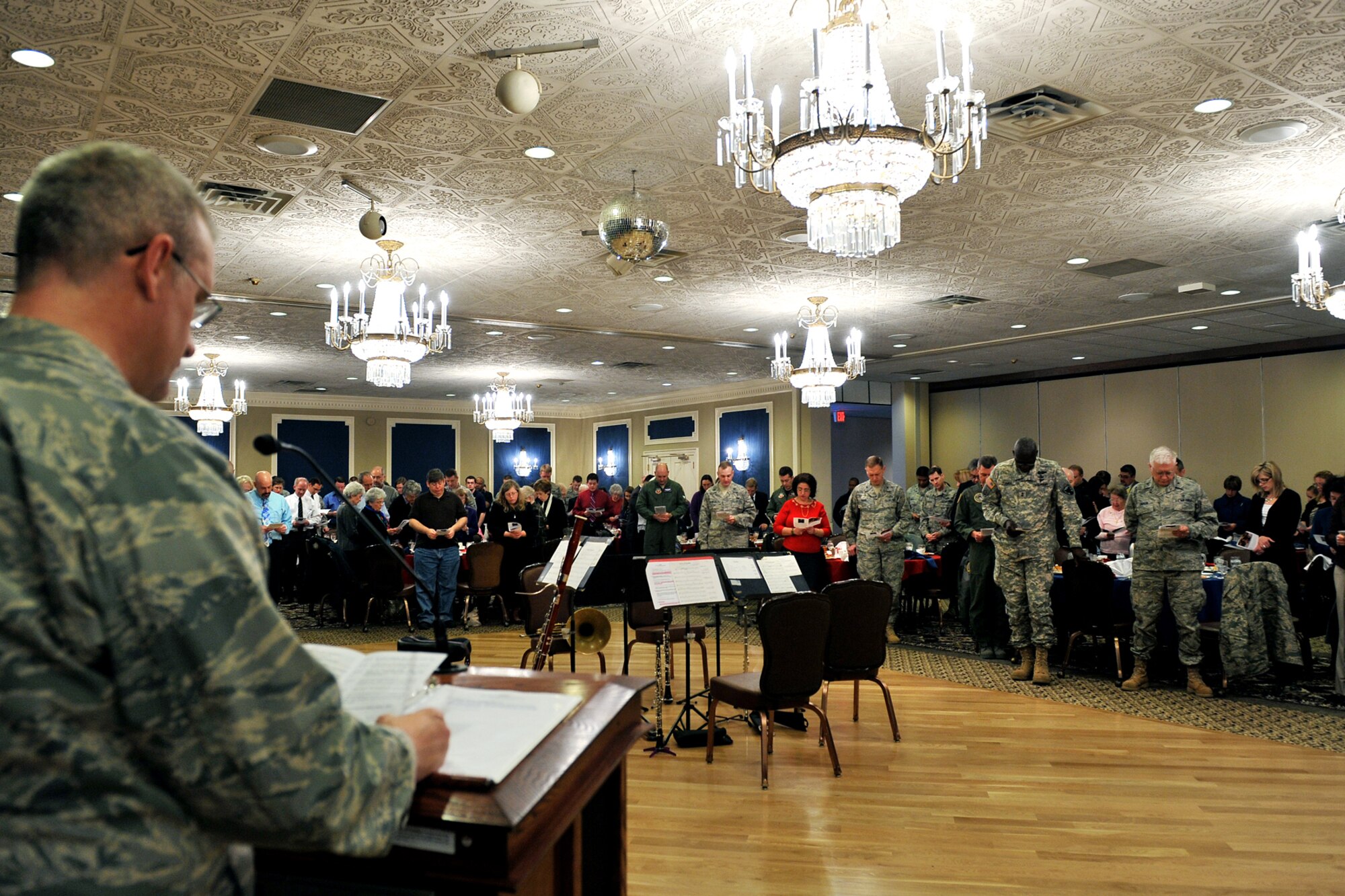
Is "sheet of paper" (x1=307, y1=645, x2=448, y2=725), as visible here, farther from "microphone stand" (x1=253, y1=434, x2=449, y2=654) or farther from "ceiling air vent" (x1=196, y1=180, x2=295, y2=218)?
"ceiling air vent" (x1=196, y1=180, x2=295, y2=218)

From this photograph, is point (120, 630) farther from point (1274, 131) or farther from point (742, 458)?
point (742, 458)

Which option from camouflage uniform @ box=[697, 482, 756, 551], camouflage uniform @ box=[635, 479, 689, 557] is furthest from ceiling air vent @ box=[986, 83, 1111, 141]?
camouflage uniform @ box=[635, 479, 689, 557]

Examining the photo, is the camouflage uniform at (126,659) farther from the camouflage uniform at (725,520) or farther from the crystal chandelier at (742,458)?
the crystal chandelier at (742,458)

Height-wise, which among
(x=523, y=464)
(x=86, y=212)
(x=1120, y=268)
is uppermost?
(x=1120, y=268)

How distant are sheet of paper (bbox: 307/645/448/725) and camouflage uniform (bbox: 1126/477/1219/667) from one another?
610cm

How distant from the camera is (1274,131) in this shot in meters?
4.80

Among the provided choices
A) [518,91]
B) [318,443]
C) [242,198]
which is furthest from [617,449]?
[518,91]

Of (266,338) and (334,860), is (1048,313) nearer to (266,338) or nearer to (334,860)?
(266,338)

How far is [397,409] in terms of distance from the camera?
1941 cm

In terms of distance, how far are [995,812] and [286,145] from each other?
489 cm

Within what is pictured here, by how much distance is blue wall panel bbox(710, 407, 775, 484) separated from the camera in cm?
1714

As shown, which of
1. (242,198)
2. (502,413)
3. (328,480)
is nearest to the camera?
(328,480)

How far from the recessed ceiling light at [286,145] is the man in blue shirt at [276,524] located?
623 centimetres

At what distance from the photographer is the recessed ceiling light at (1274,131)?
4.70 metres
